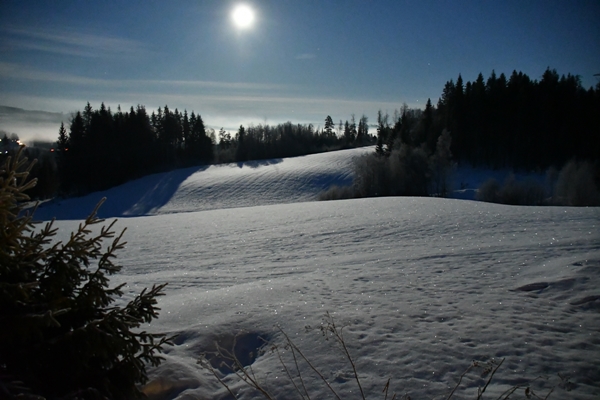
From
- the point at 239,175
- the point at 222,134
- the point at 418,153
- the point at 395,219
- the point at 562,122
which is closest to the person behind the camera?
the point at 395,219

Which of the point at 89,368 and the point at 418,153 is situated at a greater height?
the point at 418,153

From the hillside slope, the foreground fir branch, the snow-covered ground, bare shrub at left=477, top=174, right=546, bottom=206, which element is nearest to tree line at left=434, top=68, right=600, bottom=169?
bare shrub at left=477, top=174, right=546, bottom=206

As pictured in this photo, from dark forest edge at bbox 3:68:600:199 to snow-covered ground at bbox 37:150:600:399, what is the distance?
69.7 ft

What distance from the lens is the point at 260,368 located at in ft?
13.9

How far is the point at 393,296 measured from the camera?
6695 millimetres

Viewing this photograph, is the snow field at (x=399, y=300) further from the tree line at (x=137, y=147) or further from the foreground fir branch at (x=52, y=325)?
the tree line at (x=137, y=147)

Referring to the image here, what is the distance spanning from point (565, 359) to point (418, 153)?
35142mm

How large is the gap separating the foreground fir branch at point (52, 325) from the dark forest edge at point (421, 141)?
35.8 m

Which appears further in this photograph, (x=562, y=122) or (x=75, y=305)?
(x=562, y=122)

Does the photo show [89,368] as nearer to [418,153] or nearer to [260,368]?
[260,368]

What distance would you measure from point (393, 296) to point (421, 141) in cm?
5583

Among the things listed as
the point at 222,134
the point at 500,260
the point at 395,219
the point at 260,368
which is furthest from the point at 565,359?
the point at 222,134

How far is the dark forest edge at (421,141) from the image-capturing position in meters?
37.7

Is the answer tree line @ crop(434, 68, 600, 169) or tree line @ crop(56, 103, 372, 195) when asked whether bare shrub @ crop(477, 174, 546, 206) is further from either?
tree line @ crop(56, 103, 372, 195)
